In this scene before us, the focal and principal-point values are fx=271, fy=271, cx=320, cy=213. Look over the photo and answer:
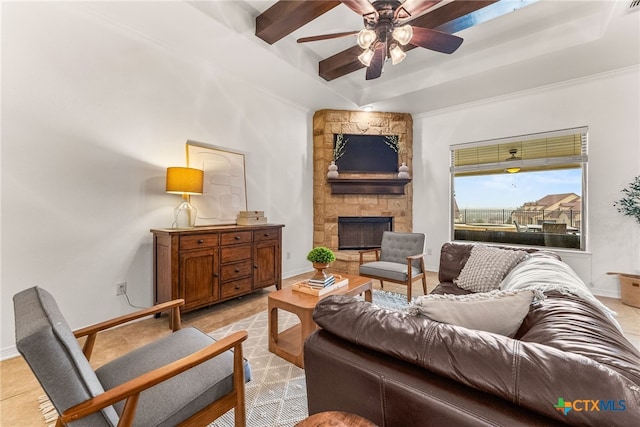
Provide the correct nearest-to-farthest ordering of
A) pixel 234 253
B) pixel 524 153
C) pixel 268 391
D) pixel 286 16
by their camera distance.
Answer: pixel 268 391 < pixel 286 16 < pixel 234 253 < pixel 524 153

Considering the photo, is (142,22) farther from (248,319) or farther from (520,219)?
(520,219)

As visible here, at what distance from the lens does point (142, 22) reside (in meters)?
2.59

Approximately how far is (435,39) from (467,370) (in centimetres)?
259

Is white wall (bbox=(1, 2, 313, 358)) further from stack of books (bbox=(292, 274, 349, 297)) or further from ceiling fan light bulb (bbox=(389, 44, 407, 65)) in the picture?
ceiling fan light bulb (bbox=(389, 44, 407, 65))

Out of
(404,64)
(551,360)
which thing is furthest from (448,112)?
(551,360)

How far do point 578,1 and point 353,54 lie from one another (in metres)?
2.30

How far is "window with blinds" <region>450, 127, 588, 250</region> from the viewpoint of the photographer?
379cm

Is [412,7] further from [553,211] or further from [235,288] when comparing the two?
[553,211]

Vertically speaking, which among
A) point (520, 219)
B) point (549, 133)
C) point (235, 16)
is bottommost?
point (520, 219)

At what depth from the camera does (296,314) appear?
6.22 ft

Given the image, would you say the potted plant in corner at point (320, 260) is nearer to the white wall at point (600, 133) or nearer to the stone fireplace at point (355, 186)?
the stone fireplace at point (355, 186)

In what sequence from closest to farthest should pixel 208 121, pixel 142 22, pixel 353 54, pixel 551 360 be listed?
pixel 551 360
pixel 142 22
pixel 208 121
pixel 353 54

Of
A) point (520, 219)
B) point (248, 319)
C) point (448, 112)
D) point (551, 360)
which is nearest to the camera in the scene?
point (551, 360)

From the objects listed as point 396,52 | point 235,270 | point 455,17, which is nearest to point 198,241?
point 235,270
